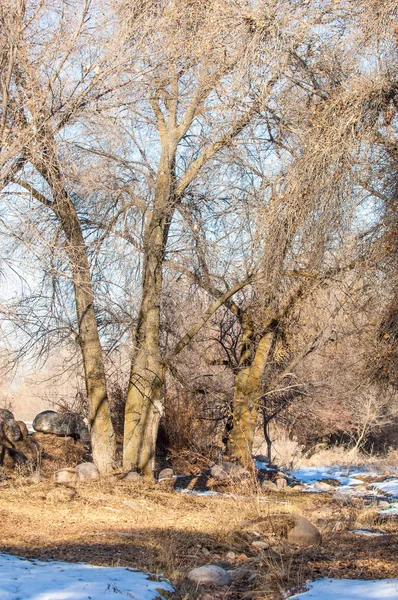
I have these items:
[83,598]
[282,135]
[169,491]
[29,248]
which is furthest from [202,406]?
[83,598]

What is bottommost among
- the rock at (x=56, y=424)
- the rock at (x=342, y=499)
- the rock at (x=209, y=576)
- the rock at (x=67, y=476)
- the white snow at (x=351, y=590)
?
the white snow at (x=351, y=590)

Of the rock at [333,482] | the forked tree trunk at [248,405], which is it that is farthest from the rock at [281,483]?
the rock at [333,482]

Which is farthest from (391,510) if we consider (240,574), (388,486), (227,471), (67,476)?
(240,574)

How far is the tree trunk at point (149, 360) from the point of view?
12547 mm

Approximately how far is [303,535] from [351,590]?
2.51 m

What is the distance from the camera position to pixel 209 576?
19.0 ft

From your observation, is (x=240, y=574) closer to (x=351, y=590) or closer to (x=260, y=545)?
(x=260, y=545)

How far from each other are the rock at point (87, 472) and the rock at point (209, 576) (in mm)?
5700

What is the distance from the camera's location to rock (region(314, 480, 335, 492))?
14664 mm

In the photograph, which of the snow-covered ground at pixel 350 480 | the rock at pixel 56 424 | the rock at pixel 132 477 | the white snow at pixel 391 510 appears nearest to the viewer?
the white snow at pixel 391 510

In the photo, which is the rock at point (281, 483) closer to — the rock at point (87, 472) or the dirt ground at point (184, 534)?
the dirt ground at point (184, 534)

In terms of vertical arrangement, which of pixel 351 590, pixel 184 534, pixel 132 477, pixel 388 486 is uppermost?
pixel 132 477

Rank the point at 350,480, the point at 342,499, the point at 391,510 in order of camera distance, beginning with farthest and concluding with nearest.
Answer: the point at 350,480
the point at 342,499
the point at 391,510

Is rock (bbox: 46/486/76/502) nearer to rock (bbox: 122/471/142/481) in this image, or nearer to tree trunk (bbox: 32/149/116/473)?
rock (bbox: 122/471/142/481)
